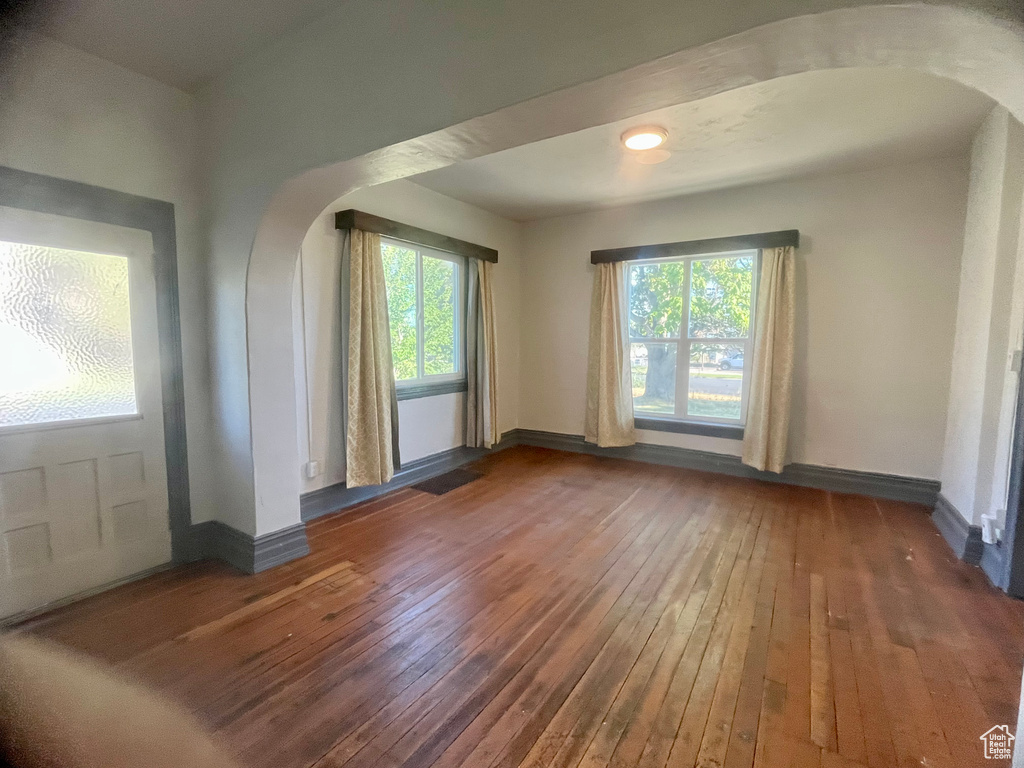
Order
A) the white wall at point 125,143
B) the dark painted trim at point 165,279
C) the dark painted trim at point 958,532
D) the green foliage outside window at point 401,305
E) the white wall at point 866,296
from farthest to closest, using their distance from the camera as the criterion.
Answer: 1. the green foliage outside window at point 401,305
2. the white wall at point 866,296
3. the dark painted trim at point 958,532
4. the dark painted trim at point 165,279
5. the white wall at point 125,143

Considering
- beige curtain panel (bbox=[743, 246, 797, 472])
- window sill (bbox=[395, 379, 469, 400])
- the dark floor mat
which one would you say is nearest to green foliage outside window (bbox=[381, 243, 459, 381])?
window sill (bbox=[395, 379, 469, 400])

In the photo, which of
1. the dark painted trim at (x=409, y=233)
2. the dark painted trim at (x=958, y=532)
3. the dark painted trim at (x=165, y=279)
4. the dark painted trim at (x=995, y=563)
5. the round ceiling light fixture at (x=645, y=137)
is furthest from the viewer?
the dark painted trim at (x=409, y=233)

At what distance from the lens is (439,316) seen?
14.0ft

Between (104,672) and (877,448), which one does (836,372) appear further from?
(104,672)

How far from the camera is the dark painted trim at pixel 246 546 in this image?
95.1 inches

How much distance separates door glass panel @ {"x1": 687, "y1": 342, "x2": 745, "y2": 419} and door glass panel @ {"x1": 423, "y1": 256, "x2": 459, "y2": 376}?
245 cm

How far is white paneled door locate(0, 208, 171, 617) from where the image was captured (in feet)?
6.42

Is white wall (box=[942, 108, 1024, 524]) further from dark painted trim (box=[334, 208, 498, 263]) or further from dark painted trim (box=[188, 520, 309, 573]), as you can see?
dark painted trim (box=[188, 520, 309, 573])

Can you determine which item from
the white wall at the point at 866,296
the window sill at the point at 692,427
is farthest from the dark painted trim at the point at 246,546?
the white wall at the point at 866,296

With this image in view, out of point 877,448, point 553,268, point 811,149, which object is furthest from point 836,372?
point 553,268

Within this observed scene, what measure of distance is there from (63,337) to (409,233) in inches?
88.8

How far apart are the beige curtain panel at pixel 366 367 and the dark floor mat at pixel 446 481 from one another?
20.1 inches

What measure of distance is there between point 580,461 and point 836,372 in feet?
8.02

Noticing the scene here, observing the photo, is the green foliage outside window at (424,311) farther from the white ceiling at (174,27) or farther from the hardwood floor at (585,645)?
the white ceiling at (174,27)
